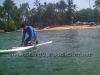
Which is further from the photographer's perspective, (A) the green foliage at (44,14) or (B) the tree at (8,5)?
(B) the tree at (8,5)

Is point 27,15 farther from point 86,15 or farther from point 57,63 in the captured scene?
point 57,63

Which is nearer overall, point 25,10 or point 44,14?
point 44,14

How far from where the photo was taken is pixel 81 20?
104 m

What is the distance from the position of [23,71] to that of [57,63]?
8.50 feet

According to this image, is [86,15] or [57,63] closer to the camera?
[57,63]

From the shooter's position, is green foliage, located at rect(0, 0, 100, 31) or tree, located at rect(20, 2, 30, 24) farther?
tree, located at rect(20, 2, 30, 24)

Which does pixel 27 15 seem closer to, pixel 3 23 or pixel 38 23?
pixel 38 23

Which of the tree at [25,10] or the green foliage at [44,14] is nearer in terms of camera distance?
the green foliage at [44,14]

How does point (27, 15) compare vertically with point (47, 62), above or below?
above

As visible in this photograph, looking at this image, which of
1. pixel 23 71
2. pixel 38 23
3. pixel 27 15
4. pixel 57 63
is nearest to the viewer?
pixel 23 71

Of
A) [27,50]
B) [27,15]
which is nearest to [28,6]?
[27,15]

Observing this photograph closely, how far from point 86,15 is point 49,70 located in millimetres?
96491

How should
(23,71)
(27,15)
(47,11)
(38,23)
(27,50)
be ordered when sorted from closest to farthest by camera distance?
(23,71), (27,50), (47,11), (38,23), (27,15)

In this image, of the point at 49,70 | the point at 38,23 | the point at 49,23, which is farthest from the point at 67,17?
the point at 49,70
